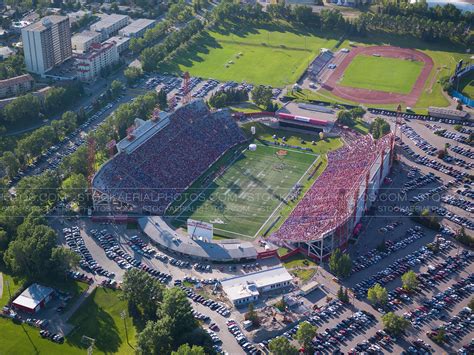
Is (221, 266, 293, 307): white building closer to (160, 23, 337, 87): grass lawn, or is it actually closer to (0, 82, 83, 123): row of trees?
(0, 82, 83, 123): row of trees

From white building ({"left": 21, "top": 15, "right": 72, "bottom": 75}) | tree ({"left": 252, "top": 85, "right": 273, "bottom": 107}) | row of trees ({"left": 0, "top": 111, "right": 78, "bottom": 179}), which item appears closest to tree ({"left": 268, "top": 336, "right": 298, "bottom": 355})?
row of trees ({"left": 0, "top": 111, "right": 78, "bottom": 179})

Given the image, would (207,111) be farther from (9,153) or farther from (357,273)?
(357,273)

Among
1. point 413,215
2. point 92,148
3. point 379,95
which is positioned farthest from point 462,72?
point 92,148

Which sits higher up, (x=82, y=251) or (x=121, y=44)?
(x=82, y=251)

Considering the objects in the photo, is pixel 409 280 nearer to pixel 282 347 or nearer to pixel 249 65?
pixel 282 347

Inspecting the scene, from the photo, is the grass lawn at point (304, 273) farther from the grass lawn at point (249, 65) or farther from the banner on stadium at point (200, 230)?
the grass lawn at point (249, 65)

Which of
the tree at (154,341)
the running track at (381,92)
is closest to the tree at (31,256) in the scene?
the tree at (154,341)

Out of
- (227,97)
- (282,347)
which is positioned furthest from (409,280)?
(227,97)
